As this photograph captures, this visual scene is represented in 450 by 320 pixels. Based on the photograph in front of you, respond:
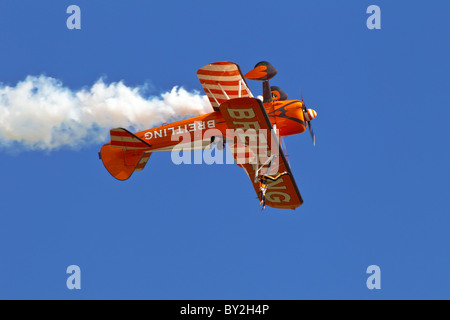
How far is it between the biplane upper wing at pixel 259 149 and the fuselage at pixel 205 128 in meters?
0.82

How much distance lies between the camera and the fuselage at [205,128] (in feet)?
105

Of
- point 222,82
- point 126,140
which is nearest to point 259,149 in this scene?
point 222,82

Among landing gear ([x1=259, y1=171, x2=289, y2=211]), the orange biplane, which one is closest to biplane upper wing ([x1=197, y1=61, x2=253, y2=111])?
the orange biplane

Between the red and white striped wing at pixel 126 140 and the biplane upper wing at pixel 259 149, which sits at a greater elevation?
the red and white striped wing at pixel 126 140

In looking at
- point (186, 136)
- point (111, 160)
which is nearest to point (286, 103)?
point (186, 136)

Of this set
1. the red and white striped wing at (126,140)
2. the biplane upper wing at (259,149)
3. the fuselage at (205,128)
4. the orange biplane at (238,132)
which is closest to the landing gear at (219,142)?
the orange biplane at (238,132)

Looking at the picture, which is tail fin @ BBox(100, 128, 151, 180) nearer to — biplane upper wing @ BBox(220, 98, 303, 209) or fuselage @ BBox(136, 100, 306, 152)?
fuselage @ BBox(136, 100, 306, 152)

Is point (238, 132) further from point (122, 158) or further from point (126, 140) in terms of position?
point (122, 158)

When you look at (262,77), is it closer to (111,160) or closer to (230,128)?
(230,128)

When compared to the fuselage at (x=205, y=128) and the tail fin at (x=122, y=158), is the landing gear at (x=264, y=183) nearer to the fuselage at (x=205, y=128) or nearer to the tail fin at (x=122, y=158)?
the fuselage at (x=205, y=128)

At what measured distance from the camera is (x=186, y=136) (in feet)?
109

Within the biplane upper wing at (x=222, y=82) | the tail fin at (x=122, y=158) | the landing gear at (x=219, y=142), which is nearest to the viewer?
the biplane upper wing at (x=222, y=82)

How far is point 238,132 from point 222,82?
2062 mm

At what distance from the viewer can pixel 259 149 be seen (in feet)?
106
